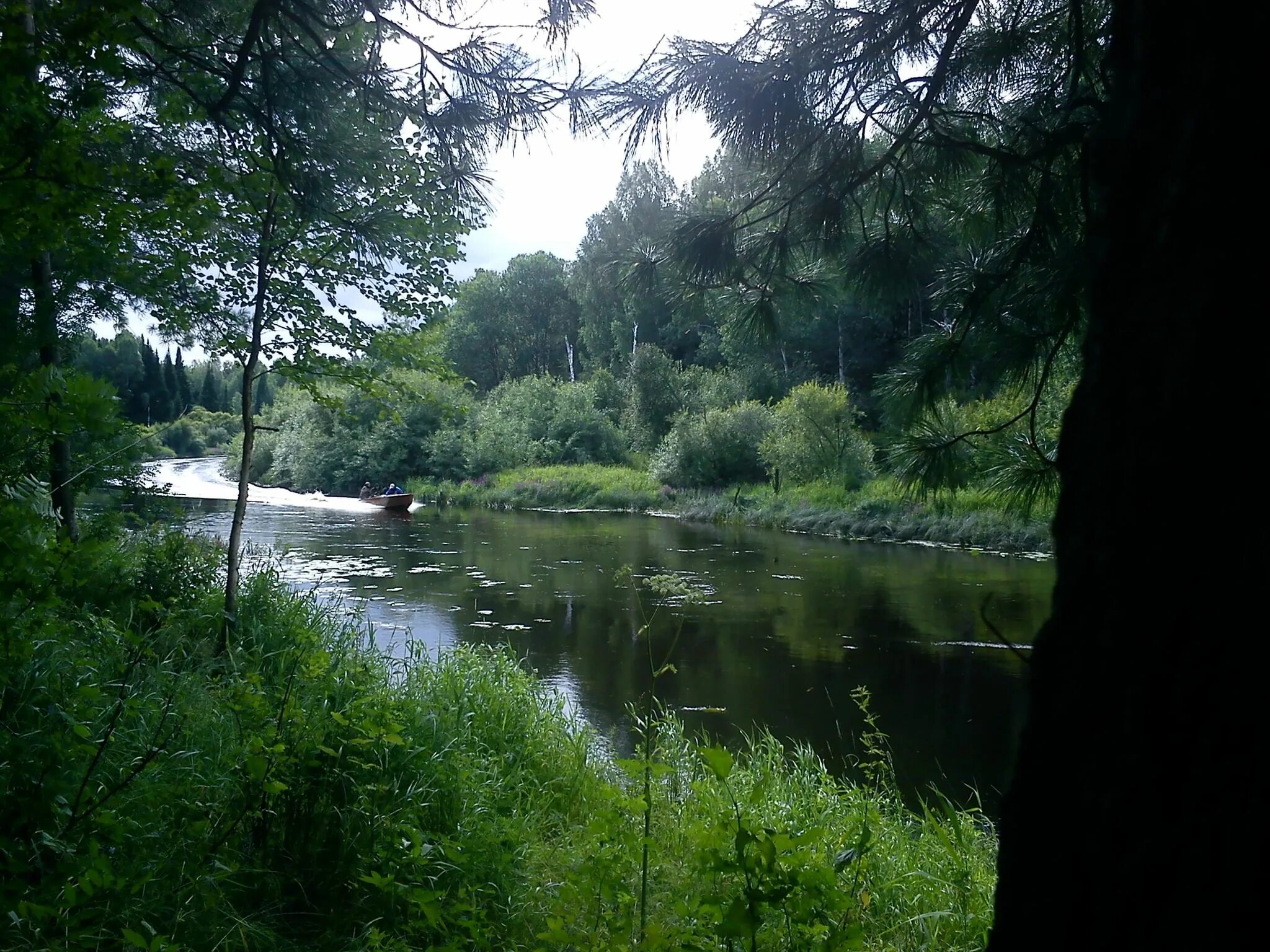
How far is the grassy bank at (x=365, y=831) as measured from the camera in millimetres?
1937

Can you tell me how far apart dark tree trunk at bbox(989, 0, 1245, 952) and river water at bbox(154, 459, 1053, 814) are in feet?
0.52

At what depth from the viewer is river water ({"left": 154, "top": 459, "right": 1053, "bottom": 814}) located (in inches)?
261

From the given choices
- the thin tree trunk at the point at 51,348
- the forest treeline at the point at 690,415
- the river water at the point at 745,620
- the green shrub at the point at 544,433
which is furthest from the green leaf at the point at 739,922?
the green shrub at the point at 544,433

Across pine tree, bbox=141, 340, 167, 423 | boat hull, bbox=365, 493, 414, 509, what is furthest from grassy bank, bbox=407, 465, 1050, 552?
pine tree, bbox=141, 340, 167, 423

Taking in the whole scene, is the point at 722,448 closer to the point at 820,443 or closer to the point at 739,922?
the point at 820,443

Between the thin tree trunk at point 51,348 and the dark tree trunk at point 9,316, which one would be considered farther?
the thin tree trunk at point 51,348

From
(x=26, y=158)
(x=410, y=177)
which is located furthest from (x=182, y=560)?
(x=26, y=158)

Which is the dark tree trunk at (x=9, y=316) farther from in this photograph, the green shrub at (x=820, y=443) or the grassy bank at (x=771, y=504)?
the green shrub at (x=820, y=443)

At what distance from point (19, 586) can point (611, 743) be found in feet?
15.2

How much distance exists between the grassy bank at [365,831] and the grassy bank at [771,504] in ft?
21.6

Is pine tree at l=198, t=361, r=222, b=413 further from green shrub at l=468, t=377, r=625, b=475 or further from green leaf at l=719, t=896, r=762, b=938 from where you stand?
green leaf at l=719, t=896, r=762, b=938

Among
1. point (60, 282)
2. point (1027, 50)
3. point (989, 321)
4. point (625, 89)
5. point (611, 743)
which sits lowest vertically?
point (611, 743)

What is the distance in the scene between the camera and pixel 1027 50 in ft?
11.2

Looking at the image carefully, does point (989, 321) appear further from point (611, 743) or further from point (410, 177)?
point (611, 743)
